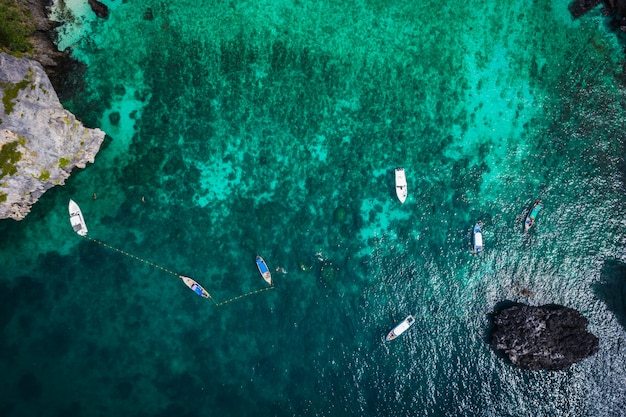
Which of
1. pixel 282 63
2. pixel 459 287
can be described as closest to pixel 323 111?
pixel 282 63

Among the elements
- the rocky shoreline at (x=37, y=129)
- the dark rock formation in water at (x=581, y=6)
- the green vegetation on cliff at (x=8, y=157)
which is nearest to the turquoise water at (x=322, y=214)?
the dark rock formation in water at (x=581, y=6)

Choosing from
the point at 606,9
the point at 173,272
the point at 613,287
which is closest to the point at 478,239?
the point at 613,287

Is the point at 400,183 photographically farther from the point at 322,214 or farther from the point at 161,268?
the point at 161,268

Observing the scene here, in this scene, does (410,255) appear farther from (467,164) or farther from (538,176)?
(538,176)

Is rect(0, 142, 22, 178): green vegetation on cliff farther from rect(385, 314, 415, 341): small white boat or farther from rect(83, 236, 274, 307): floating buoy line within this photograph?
rect(385, 314, 415, 341): small white boat

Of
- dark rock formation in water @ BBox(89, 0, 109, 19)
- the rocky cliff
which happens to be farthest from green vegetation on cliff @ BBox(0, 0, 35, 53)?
dark rock formation in water @ BBox(89, 0, 109, 19)
